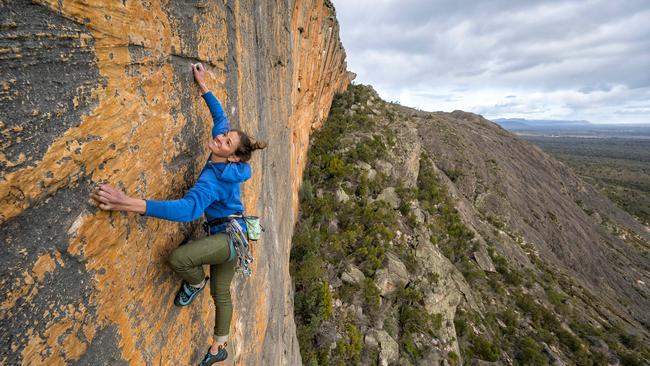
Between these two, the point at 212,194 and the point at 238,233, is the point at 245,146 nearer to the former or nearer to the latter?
the point at 212,194

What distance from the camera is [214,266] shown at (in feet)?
11.0

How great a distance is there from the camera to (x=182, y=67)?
301cm

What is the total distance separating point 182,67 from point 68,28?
1177 mm

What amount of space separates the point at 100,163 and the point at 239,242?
62.2 inches

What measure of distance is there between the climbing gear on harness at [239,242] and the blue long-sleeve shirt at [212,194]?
13 cm

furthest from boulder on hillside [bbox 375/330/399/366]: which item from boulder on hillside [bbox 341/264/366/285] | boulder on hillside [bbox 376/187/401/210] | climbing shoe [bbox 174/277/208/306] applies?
climbing shoe [bbox 174/277/208/306]

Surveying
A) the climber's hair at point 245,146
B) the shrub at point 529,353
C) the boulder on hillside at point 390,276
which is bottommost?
the shrub at point 529,353

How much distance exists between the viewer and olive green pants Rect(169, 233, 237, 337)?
285cm

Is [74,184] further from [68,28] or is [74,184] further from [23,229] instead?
[68,28]

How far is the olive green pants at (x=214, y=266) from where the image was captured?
285cm

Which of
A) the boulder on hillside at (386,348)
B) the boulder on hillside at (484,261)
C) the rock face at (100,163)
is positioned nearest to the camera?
the rock face at (100,163)

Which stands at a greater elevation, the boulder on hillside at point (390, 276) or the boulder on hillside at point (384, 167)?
the boulder on hillside at point (384, 167)

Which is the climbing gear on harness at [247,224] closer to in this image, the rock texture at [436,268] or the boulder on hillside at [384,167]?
the rock texture at [436,268]

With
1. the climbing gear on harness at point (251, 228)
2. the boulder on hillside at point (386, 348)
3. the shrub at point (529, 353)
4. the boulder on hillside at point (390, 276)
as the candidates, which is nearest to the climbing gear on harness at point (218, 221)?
the climbing gear on harness at point (251, 228)
